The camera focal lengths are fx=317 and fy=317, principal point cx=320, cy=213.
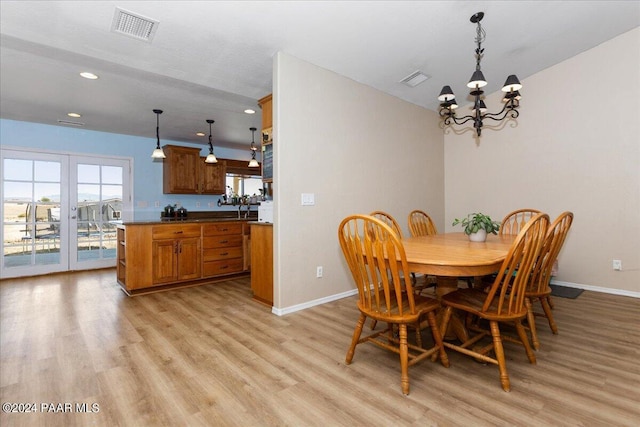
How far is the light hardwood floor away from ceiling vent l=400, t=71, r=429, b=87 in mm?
2824

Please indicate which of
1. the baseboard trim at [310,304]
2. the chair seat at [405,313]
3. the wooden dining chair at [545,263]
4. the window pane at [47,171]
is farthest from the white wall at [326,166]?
the window pane at [47,171]

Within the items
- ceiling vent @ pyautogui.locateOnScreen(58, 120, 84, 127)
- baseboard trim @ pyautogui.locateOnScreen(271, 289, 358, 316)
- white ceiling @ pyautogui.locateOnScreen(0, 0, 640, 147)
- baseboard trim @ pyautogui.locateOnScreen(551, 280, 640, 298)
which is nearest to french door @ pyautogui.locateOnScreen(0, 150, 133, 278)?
ceiling vent @ pyautogui.locateOnScreen(58, 120, 84, 127)

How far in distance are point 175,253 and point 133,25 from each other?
8.27 feet

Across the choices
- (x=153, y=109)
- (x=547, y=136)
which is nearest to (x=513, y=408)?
(x=547, y=136)

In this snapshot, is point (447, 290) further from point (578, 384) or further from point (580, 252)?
point (580, 252)

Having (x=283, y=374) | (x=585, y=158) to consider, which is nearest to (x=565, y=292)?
(x=585, y=158)

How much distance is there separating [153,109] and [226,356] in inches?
145

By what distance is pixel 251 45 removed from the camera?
9.49 ft

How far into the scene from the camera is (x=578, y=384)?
176 centimetres

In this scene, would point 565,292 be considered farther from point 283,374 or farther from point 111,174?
point 111,174

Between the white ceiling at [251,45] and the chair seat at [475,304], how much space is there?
2.36m

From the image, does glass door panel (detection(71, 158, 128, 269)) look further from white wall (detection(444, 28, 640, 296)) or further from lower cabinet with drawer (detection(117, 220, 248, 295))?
white wall (detection(444, 28, 640, 296))

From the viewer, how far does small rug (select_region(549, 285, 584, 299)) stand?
3500mm

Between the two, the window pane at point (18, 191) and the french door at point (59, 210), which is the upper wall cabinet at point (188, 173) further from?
the window pane at point (18, 191)
